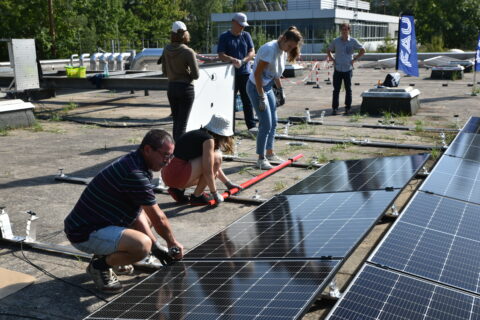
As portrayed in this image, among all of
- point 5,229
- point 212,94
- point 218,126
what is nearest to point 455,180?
point 218,126

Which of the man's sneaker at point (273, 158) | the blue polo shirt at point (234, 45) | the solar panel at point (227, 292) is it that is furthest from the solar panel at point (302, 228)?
the blue polo shirt at point (234, 45)

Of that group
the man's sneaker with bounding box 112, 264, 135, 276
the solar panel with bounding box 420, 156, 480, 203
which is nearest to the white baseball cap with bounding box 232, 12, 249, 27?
the solar panel with bounding box 420, 156, 480, 203

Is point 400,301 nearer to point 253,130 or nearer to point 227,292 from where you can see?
point 227,292

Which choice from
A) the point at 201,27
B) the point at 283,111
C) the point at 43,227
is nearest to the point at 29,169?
the point at 43,227

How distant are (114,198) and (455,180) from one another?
3730 millimetres

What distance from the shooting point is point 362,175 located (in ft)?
20.4

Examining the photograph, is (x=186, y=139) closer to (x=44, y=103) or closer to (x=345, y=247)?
(x=345, y=247)

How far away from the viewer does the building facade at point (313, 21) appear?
5664 centimetres

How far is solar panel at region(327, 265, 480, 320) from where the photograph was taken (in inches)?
124

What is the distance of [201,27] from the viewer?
75562 mm

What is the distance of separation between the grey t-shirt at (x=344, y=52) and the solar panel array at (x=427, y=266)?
8.08 metres

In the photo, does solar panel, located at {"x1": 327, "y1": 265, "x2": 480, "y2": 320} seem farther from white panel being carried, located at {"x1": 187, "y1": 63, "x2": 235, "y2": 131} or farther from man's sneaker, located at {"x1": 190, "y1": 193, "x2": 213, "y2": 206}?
white panel being carried, located at {"x1": 187, "y1": 63, "x2": 235, "y2": 131}

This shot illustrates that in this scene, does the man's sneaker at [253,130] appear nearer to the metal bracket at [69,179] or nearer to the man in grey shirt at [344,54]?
the man in grey shirt at [344,54]

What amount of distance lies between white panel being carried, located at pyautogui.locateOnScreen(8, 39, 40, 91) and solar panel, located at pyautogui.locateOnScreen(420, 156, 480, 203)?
1132 cm
